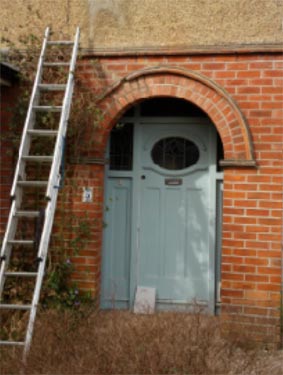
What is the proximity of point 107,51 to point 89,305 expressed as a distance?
9.56 feet

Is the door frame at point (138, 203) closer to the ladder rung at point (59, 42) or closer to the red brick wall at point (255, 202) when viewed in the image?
the red brick wall at point (255, 202)

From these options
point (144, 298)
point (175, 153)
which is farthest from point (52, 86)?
point (144, 298)

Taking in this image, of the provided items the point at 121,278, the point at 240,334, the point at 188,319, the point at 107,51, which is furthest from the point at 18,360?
the point at 107,51

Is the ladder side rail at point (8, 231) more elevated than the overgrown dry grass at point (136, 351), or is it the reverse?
the ladder side rail at point (8, 231)

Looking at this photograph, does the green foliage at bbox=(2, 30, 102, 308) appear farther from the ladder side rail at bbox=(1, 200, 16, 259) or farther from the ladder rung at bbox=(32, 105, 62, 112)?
the ladder side rail at bbox=(1, 200, 16, 259)

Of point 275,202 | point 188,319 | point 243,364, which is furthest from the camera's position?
point 275,202

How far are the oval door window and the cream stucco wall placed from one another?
119 cm

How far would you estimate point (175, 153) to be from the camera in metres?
5.68

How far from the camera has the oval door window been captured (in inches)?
222

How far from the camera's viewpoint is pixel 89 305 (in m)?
5.00

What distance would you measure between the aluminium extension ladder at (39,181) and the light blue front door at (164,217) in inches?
41.8

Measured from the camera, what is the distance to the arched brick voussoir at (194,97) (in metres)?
4.90

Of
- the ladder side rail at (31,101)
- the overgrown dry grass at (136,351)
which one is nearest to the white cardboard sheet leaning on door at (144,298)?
the overgrown dry grass at (136,351)

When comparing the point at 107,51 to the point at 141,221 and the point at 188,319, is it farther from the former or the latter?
the point at 188,319
